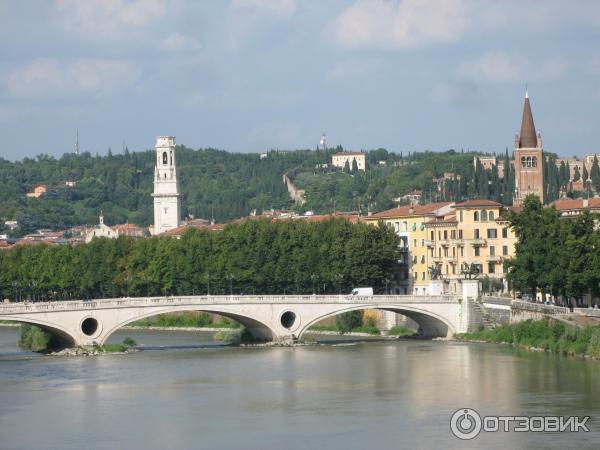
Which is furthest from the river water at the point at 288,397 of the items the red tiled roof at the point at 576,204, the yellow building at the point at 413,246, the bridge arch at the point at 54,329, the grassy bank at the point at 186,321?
the grassy bank at the point at 186,321

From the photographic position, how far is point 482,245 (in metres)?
89.4

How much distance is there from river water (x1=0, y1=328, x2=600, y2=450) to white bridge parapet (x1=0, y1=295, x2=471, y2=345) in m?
1.75

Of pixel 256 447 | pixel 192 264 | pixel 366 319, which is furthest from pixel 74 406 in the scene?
pixel 192 264

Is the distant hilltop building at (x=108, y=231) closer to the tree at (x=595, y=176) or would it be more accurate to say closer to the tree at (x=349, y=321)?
the tree at (x=595, y=176)

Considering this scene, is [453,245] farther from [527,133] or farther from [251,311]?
[527,133]

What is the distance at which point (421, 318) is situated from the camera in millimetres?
79250

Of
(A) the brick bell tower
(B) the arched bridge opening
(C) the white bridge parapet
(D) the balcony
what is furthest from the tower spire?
(B) the arched bridge opening

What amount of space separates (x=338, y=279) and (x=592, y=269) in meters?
21.2

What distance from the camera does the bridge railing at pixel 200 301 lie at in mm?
70188

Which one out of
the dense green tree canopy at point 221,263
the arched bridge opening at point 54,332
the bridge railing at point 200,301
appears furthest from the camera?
the dense green tree canopy at point 221,263

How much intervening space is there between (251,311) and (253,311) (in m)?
0.09

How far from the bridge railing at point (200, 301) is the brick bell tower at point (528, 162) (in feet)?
150

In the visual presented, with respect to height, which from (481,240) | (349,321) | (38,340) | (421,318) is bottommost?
(38,340)

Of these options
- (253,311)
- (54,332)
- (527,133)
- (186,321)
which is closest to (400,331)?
(253,311)
